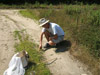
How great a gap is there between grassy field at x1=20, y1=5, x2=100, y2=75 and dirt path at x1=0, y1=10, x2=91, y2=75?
0.25 meters

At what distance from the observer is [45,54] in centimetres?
532

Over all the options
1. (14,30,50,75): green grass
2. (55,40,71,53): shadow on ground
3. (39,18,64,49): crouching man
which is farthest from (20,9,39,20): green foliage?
(39,18,64,49): crouching man

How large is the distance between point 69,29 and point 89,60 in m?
1.90

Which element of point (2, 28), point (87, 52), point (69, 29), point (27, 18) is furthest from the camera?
point (27, 18)

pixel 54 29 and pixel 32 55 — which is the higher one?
pixel 54 29

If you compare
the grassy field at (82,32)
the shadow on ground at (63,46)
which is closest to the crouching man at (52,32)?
the shadow on ground at (63,46)

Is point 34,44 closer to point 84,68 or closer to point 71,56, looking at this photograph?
point 71,56

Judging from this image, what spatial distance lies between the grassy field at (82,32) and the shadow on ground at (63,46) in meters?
0.13

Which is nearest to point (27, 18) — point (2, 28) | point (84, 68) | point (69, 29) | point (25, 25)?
point (25, 25)

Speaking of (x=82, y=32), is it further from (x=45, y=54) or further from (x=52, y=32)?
(x=45, y=54)

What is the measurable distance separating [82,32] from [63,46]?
80 cm

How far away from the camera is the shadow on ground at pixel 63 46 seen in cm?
548

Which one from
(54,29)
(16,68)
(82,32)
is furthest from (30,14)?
(16,68)

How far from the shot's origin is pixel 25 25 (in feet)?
24.9
